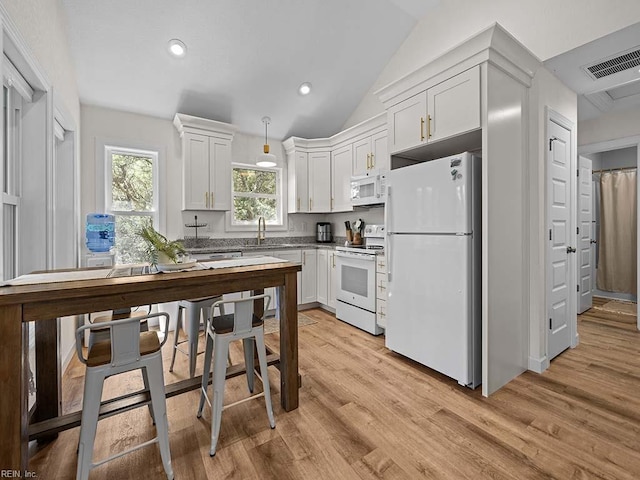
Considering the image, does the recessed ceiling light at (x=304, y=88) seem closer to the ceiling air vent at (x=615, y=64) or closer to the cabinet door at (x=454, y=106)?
the cabinet door at (x=454, y=106)

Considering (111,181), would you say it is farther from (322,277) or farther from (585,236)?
(585,236)

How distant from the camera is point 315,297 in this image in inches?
176

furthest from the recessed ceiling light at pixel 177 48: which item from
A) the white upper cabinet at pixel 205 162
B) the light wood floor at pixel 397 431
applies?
the light wood floor at pixel 397 431

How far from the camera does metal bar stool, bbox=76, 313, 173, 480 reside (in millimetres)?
1342

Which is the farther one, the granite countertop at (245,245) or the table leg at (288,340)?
the granite countertop at (245,245)

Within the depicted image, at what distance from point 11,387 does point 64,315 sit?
1.00 feet

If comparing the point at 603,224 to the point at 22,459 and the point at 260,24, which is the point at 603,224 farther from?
the point at 22,459

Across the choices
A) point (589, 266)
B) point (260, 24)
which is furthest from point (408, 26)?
point (589, 266)

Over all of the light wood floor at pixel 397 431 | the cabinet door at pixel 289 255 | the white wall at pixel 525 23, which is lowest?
the light wood floor at pixel 397 431

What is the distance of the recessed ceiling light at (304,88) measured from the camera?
13.2 feet

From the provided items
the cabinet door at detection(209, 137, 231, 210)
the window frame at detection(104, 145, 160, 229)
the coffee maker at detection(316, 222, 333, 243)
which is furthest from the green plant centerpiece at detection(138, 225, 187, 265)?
the coffee maker at detection(316, 222, 333, 243)

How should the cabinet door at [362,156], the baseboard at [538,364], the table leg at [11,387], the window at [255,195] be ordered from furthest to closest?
the window at [255,195] → the cabinet door at [362,156] → the baseboard at [538,364] → the table leg at [11,387]

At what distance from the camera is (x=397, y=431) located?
183 cm

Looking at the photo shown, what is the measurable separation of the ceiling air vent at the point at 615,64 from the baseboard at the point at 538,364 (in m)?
2.45
